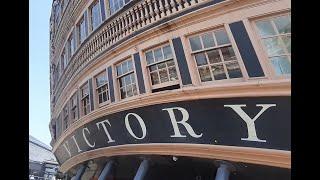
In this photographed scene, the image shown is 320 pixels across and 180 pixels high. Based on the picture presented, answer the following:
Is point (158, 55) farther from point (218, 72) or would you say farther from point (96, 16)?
point (96, 16)

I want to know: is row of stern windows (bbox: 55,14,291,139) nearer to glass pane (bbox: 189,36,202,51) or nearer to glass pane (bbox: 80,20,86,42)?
glass pane (bbox: 189,36,202,51)

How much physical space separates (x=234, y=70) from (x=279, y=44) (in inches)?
8.8

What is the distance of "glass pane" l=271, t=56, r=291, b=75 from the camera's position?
1175 mm

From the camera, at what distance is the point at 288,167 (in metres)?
1.21

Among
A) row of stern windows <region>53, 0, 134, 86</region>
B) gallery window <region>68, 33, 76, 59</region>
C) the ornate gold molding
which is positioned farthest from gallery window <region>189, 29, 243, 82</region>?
gallery window <region>68, 33, 76, 59</region>

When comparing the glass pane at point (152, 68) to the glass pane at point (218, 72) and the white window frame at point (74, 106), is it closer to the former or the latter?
the glass pane at point (218, 72)

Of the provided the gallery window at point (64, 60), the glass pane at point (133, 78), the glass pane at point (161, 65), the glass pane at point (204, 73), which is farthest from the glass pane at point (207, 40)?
the gallery window at point (64, 60)

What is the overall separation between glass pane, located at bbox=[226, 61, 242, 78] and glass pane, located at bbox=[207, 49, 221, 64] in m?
0.05

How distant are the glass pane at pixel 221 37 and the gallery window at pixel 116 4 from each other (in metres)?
0.47

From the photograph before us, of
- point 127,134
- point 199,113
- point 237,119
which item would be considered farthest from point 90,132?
point 237,119

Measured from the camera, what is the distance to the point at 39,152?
1.52m
